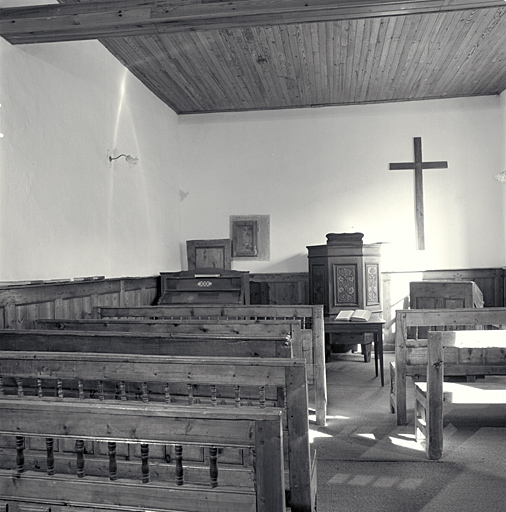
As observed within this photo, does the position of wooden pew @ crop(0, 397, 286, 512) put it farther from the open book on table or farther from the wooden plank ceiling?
the open book on table

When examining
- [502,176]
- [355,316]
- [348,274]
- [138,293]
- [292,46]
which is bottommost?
[355,316]

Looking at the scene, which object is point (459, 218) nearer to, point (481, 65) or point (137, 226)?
point (481, 65)

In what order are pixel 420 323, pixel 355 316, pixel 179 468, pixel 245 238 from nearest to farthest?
pixel 179 468
pixel 420 323
pixel 355 316
pixel 245 238

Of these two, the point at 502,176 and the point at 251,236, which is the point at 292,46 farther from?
the point at 502,176

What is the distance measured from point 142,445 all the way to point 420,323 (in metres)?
2.91

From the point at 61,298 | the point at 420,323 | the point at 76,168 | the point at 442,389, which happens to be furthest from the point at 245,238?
the point at 442,389

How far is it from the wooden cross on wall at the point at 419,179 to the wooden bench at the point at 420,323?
415cm

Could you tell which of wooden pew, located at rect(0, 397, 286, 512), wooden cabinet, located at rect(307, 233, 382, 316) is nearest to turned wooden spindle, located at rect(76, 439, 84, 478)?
wooden pew, located at rect(0, 397, 286, 512)

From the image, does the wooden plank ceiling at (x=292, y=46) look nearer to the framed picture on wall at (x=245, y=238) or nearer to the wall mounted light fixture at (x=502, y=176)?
the wall mounted light fixture at (x=502, y=176)

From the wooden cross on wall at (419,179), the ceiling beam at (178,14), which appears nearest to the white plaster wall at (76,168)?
the ceiling beam at (178,14)

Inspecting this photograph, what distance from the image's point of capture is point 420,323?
402 cm

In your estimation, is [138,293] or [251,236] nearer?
[138,293]

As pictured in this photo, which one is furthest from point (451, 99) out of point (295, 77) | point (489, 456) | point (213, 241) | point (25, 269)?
point (25, 269)

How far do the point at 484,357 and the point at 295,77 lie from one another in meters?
4.45
